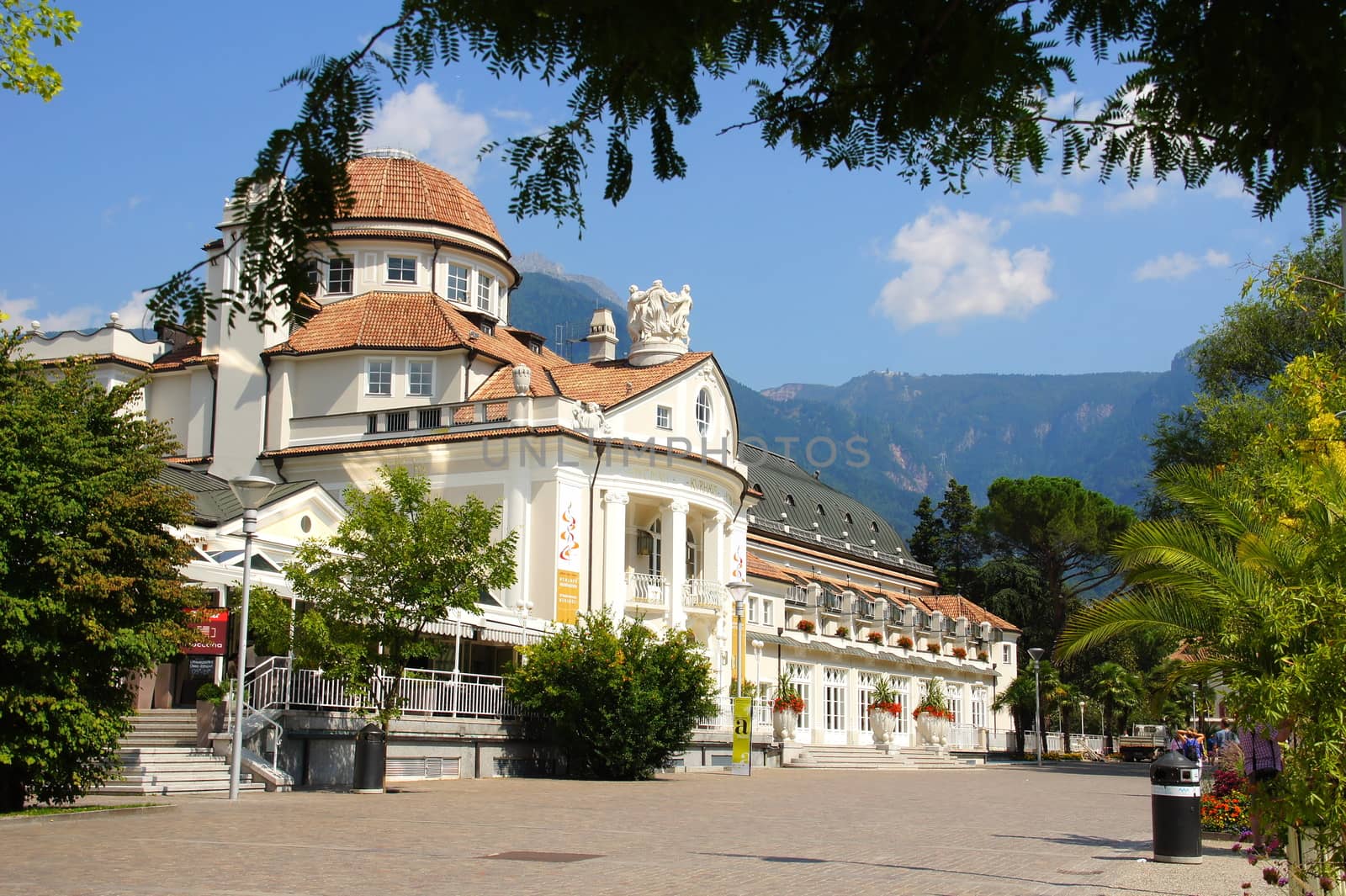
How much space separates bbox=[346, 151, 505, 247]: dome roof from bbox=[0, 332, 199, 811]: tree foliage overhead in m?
31.8

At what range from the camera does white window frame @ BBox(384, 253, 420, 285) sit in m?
48.2

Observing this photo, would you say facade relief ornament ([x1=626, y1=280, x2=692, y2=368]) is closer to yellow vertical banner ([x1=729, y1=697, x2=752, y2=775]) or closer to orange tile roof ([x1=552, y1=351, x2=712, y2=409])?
orange tile roof ([x1=552, y1=351, x2=712, y2=409])

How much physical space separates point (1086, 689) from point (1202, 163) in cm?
8805

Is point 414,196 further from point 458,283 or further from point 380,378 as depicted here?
point 380,378

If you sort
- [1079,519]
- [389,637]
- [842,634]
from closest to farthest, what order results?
[389,637]
[842,634]
[1079,519]

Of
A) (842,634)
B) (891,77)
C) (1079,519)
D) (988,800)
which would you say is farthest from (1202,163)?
(1079,519)

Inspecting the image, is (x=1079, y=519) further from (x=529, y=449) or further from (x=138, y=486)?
(x=138, y=486)

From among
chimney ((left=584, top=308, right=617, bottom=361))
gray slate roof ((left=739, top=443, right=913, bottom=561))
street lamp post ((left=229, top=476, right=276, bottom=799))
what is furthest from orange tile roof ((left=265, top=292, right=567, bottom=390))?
gray slate roof ((left=739, top=443, right=913, bottom=561))

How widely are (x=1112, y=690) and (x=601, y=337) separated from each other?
40.0 metres

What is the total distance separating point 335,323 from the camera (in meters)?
46.1

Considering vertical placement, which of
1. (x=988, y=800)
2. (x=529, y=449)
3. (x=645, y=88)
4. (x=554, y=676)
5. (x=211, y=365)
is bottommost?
(x=988, y=800)

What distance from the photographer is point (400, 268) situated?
159 ft

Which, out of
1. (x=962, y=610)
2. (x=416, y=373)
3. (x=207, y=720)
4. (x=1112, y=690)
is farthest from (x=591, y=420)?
(x=1112, y=690)

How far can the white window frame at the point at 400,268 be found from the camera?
48.2m
